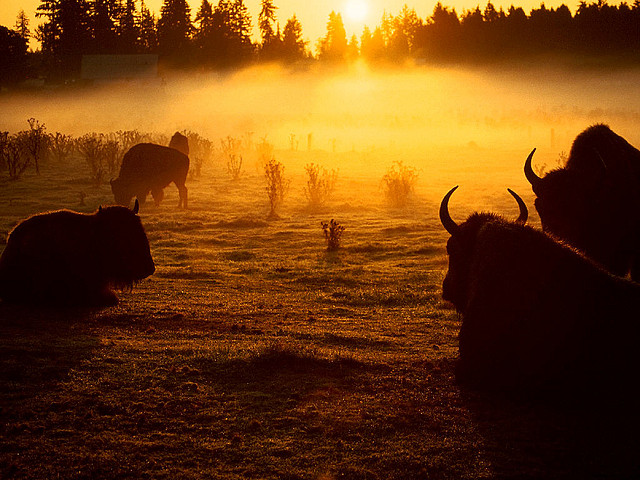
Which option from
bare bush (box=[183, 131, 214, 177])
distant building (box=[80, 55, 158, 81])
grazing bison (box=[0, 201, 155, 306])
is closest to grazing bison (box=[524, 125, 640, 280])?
grazing bison (box=[0, 201, 155, 306])

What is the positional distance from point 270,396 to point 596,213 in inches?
175

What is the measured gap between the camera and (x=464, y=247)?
18.4 feet

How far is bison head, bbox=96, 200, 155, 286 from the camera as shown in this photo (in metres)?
7.97

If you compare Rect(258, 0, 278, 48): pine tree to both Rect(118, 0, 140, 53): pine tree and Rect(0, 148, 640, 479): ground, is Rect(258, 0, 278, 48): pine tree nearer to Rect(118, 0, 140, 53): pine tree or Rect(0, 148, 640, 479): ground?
Rect(118, 0, 140, 53): pine tree

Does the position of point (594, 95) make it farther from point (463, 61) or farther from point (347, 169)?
point (347, 169)

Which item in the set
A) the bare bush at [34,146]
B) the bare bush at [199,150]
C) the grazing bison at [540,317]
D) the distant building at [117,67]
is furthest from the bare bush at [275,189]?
the distant building at [117,67]

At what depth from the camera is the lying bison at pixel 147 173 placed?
17609 millimetres

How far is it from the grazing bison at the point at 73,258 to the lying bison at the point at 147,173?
986cm

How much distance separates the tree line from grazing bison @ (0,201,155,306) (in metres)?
63.2

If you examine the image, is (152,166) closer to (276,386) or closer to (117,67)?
(276,386)

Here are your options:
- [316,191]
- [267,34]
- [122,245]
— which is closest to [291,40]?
[267,34]

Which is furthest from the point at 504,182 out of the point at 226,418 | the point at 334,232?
the point at 226,418

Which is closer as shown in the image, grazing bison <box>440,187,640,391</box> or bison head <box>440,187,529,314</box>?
grazing bison <box>440,187,640,391</box>

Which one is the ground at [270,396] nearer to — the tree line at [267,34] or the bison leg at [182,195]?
the bison leg at [182,195]
